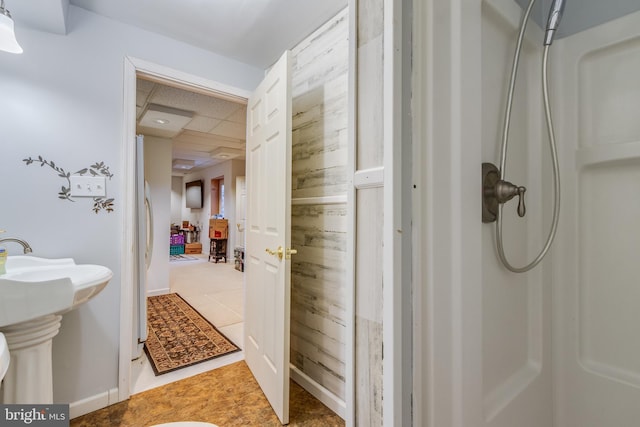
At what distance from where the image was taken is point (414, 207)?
561 mm

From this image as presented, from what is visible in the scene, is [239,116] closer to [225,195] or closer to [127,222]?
→ [127,222]

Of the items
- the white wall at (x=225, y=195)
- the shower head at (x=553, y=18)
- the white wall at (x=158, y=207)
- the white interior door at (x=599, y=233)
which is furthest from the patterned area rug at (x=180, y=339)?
the white wall at (x=225, y=195)

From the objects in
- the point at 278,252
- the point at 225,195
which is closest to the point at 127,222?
the point at 278,252

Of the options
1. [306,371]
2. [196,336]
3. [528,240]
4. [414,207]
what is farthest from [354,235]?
[196,336]

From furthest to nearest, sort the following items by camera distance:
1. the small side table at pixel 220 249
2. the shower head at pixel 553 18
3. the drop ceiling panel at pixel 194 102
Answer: the small side table at pixel 220 249
the drop ceiling panel at pixel 194 102
the shower head at pixel 553 18

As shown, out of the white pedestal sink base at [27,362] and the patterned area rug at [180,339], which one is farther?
the patterned area rug at [180,339]

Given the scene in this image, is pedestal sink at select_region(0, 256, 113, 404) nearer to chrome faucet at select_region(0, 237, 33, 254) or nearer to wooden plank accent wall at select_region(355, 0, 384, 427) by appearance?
chrome faucet at select_region(0, 237, 33, 254)

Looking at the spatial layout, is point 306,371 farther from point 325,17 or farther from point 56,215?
point 325,17

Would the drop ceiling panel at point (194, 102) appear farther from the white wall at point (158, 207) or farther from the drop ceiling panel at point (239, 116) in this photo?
the white wall at point (158, 207)

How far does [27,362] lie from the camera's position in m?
1.15

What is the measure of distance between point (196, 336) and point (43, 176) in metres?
1.70

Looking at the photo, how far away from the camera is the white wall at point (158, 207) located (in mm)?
3873

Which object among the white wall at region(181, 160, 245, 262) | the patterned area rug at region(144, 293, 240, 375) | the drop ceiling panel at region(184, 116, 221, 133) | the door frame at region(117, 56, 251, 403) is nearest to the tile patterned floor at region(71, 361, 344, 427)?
the door frame at region(117, 56, 251, 403)

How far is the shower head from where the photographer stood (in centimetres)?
92
